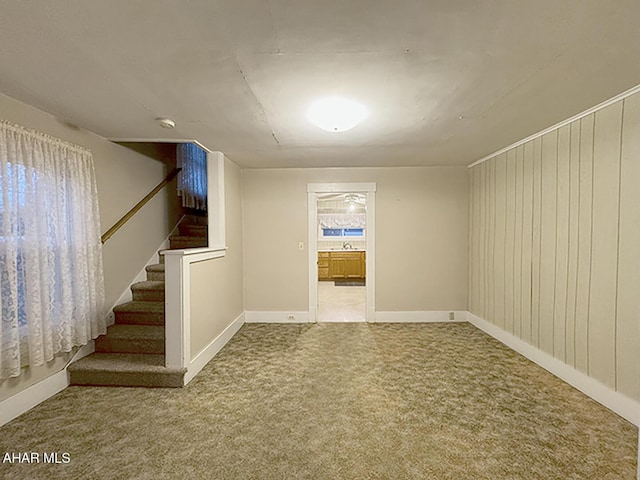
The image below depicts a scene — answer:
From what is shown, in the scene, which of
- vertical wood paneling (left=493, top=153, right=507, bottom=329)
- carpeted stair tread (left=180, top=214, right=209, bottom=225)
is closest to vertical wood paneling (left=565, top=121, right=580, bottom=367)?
vertical wood paneling (left=493, top=153, right=507, bottom=329)

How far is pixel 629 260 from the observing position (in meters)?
2.25

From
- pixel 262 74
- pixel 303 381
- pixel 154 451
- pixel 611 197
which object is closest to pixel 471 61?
pixel 262 74

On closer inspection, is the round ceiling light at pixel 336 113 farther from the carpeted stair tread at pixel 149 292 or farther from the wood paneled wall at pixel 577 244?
the carpeted stair tread at pixel 149 292

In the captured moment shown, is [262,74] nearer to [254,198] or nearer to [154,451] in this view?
[154,451]

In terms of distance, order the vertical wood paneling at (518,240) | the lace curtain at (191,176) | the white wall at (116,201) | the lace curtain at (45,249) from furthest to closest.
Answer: the lace curtain at (191,176), the vertical wood paneling at (518,240), the white wall at (116,201), the lace curtain at (45,249)

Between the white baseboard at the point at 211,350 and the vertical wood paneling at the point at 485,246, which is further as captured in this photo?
the vertical wood paneling at the point at 485,246

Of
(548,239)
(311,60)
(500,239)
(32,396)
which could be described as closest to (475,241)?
(500,239)

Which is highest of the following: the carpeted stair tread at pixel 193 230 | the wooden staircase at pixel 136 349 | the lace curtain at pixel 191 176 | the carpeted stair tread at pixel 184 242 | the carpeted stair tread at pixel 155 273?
the lace curtain at pixel 191 176

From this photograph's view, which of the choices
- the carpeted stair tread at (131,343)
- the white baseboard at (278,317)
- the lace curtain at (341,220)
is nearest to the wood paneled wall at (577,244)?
the white baseboard at (278,317)

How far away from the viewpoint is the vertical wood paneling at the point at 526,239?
3.31 metres

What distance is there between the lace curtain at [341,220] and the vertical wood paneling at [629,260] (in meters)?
7.34

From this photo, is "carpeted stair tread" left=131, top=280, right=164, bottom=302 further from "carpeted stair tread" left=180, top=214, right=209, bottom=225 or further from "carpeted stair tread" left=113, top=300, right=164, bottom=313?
"carpeted stair tread" left=180, top=214, right=209, bottom=225

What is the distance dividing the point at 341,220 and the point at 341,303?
3.84 metres

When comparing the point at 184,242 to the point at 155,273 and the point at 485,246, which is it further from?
the point at 485,246
